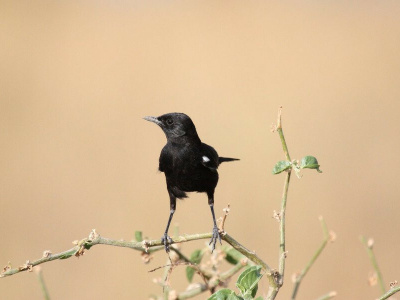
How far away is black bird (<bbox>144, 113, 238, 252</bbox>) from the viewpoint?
3678 mm

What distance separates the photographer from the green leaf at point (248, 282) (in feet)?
5.20

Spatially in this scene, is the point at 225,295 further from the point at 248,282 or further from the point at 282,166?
the point at 282,166

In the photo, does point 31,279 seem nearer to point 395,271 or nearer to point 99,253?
point 99,253

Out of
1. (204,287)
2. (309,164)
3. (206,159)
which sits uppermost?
(206,159)

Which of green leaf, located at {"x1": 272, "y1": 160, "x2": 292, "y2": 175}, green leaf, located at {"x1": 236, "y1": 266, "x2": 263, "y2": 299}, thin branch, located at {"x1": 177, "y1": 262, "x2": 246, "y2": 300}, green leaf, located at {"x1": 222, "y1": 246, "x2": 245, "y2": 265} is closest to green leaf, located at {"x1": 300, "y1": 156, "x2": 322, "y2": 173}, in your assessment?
green leaf, located at {"x1": 272, "y1": 160, "x2": 292, "y2": 175}

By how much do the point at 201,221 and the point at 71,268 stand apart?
2703 millimetres

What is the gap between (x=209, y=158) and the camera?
3.77m

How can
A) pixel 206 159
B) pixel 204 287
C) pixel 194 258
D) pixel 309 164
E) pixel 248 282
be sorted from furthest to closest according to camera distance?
pixel 206 159 → pixel 194 258 → pixel 204 287 → pixel 309 164 → pixel 248 282

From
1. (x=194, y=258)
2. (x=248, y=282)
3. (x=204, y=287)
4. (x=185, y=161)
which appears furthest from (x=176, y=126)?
(x=248, y=282)

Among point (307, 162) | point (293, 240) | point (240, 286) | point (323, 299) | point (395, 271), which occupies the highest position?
point (307, 162)

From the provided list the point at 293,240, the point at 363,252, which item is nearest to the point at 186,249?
the point at 293,240

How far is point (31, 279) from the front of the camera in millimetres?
9953

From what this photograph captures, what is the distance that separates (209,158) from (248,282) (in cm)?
219

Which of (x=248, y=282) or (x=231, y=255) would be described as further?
(x=231, y=255)
